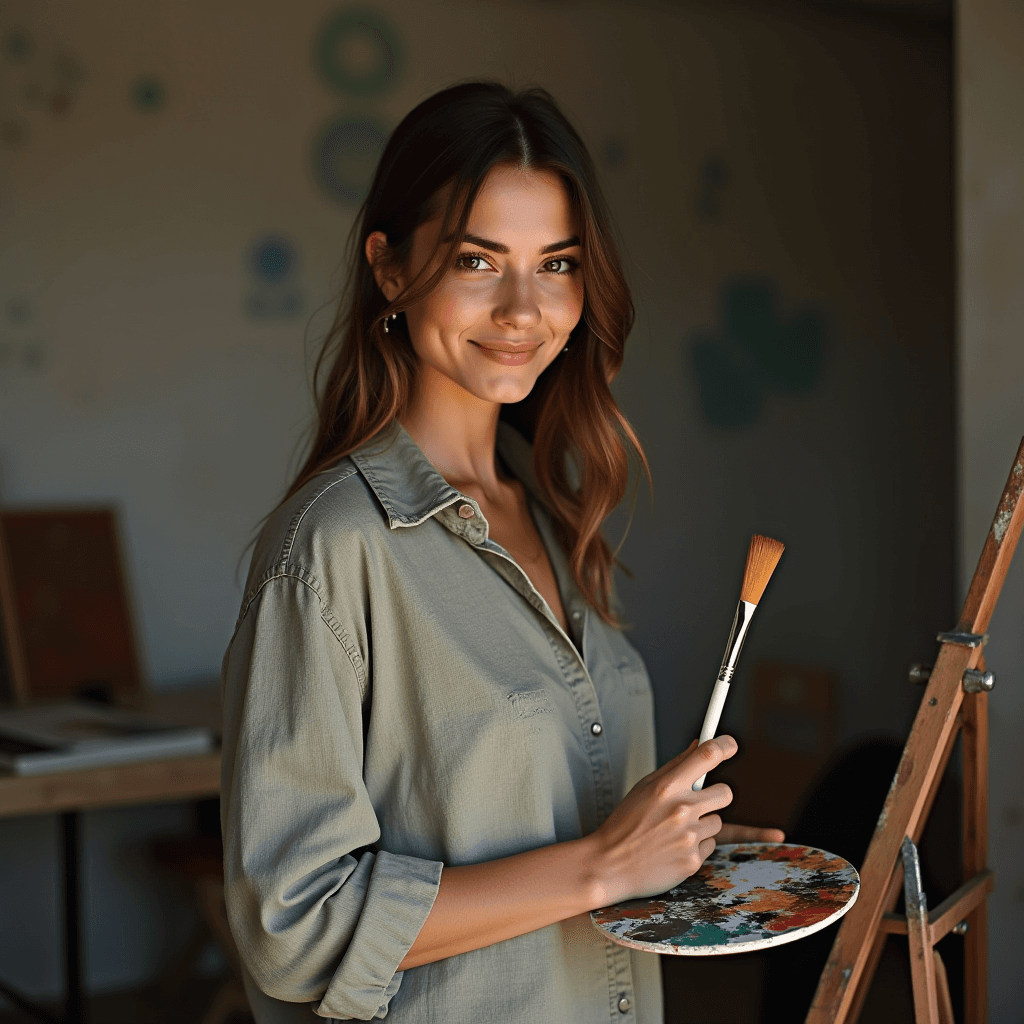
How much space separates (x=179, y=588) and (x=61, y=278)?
38.6 inches

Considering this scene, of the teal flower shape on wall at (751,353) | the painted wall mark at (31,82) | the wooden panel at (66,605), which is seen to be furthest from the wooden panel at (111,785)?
the teal flower shape on wall at (751,353)

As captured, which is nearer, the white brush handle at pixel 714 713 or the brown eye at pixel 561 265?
the white brush handle at pixel 714 713

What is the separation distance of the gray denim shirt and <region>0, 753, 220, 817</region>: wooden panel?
50.8 inches

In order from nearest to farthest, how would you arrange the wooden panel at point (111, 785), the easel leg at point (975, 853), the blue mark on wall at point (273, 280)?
the easel leg at point (975, 853)
the wooden panel at point (111, 785)
the blue mark on wall at point (273, 280)

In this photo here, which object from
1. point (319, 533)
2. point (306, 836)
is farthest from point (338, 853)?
point (319, 533)

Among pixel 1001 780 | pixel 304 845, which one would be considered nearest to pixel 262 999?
pixel 304 845

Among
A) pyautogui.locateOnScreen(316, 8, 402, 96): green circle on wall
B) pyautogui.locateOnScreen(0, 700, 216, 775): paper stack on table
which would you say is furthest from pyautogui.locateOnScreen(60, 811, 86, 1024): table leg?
pyautogui.locateOnScreen(316, 8, 402, 96): green circle on wall

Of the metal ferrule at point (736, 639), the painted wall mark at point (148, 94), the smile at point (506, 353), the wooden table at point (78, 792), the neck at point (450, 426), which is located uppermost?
the painted wall mark at point (148, 94)

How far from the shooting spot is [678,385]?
4.42 meters

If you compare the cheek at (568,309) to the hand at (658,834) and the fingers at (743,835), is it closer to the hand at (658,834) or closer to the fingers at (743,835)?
the hand at (658,834)

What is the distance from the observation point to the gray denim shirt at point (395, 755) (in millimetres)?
1125

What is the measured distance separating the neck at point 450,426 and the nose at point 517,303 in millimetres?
163

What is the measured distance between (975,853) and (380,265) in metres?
1.08

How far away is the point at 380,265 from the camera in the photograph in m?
1.41
